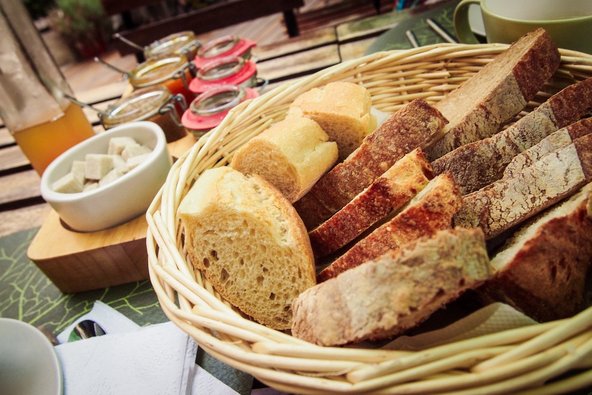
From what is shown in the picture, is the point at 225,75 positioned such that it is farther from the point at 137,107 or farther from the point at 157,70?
the point at 157,70

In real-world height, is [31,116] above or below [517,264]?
above

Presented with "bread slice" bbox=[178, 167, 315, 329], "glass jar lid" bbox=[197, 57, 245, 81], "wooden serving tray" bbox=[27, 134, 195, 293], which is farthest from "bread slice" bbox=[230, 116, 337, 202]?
"glass jar lid" bbox=[197, 57, 245, 81]

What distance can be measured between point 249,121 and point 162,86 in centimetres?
68

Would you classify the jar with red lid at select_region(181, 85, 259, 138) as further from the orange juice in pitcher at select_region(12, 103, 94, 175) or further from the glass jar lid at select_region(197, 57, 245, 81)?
the orange juice in pitcher at select_region(12, 103, 94, 175)

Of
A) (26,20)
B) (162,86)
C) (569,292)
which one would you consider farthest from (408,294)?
(26,20)

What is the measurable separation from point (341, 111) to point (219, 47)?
3.47ft

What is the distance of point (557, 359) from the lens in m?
0.47

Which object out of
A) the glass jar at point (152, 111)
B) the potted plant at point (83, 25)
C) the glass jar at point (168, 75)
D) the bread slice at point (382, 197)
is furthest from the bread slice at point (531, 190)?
the potted plant at point (83, 25)

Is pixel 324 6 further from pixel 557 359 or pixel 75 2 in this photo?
pixel 557 359

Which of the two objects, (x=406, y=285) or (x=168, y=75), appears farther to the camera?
(x=168, y=75)

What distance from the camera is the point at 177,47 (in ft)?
6.92

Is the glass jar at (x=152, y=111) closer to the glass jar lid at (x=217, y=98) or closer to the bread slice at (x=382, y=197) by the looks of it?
the glass jar lid at (x=217, y=98)

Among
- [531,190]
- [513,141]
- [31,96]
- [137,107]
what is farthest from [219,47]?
[531,190]

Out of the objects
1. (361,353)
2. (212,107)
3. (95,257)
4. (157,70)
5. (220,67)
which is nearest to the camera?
(361,353)
